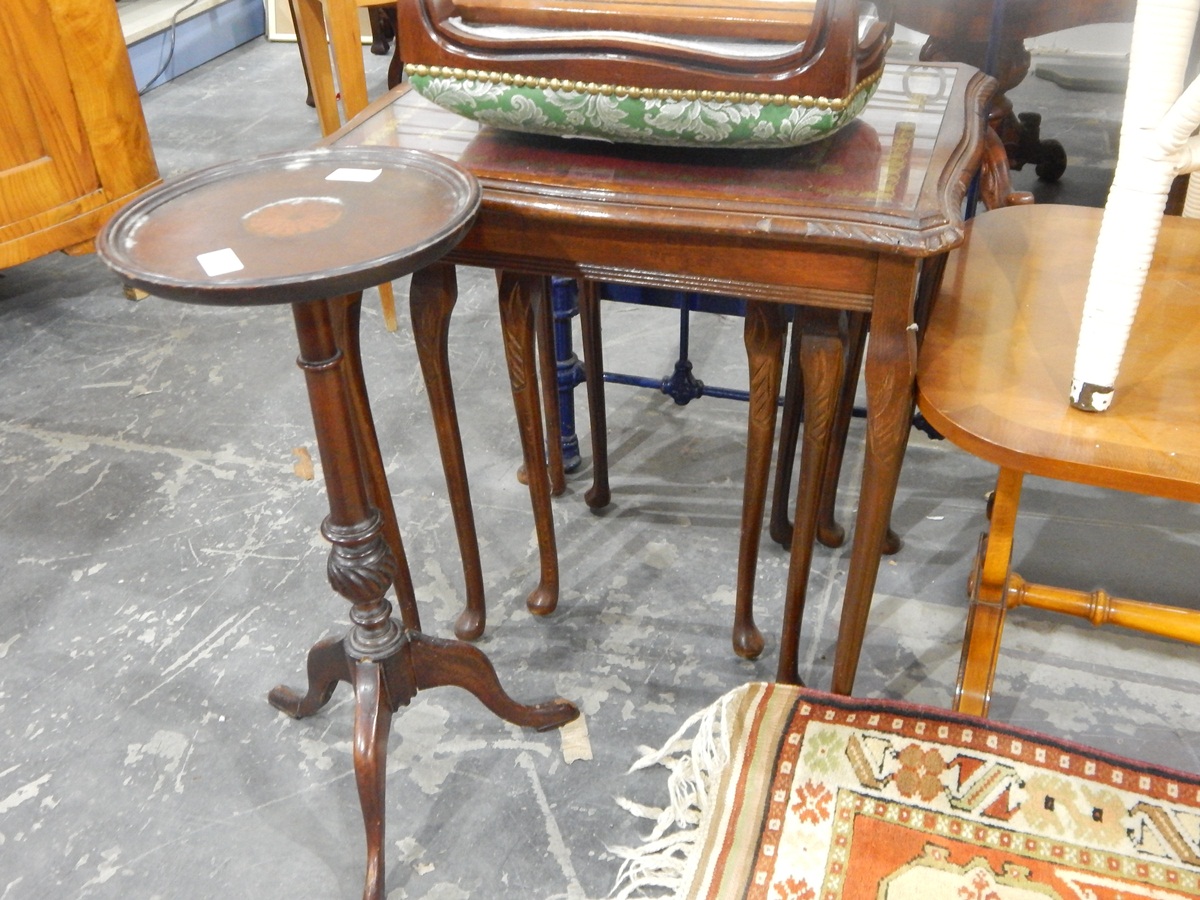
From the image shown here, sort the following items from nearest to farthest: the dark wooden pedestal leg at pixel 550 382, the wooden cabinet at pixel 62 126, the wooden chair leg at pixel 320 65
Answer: the dark wooden pedestal leg at pixel 550 382 < the wooden cabinet at pixel 62 126 < the wooden chair leg at pixel 320 65

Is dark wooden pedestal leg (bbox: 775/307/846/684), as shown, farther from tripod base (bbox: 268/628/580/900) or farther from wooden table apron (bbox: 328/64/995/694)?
tripod base (bbox: 268/628/580/900)

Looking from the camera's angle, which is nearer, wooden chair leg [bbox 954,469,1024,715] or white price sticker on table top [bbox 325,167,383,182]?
white price sticker on table top [bbox 325,167,383,182]

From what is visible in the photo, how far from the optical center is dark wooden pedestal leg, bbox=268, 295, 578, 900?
1057 mm

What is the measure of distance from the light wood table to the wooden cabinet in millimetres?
1859

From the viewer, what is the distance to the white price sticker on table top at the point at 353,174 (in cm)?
109

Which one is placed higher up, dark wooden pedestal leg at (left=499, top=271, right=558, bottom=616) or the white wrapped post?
the white wrapped post

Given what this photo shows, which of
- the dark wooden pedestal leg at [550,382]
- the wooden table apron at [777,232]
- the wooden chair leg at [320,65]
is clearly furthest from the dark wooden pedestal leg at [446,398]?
the wooden chair leg at [320,65]

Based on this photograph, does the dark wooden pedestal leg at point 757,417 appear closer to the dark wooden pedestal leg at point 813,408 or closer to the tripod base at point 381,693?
the dark wooden pedestal leg at point 813,408

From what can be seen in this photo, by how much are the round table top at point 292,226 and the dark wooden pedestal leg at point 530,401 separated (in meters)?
0.23

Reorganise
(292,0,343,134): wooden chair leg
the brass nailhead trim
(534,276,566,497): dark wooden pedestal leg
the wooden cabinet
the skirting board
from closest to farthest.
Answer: the brass nailhead trim, (534,276,566,497): dark wooden pedestal leg, the wooden cabinet, (292,0,343,134): wooden chair leg, the skirting board

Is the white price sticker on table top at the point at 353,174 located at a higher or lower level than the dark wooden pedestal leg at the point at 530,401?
higher

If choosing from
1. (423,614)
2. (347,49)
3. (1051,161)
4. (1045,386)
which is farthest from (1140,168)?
(1051,161)

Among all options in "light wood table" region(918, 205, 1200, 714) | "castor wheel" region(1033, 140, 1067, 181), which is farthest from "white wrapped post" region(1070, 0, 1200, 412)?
"castor wheel" region(1033, 140, 1067, 181)

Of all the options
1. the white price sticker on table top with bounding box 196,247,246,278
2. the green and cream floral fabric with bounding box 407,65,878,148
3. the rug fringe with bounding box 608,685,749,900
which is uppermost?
the green and cream floral fabric with bounding box 407,65,878,148
